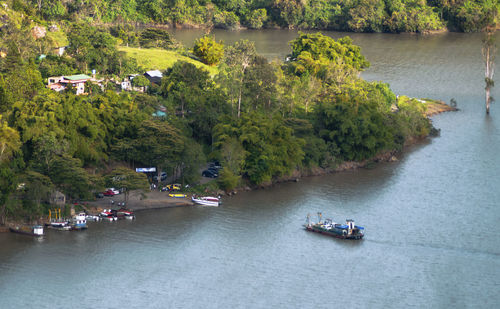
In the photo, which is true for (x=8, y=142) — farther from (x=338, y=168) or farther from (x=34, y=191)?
(x=338, y=168)

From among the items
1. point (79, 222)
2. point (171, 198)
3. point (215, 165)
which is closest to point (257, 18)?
point (215, 165)

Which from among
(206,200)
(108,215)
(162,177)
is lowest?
(108,215)

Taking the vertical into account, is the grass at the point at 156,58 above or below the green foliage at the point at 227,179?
above

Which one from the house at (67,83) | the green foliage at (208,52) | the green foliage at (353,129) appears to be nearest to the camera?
the green foliage at (353,129)

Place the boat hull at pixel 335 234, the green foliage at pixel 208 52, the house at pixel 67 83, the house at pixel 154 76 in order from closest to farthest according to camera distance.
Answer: the boat hull at pixel 335 234 < the house at pixel 67 83 < the house at pixel 154 76 < the green foliage at pixel 208 52

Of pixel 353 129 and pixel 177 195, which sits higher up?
pixel 353 129

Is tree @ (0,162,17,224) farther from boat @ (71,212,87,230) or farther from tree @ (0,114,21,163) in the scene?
boat @ (71,212,87,230)

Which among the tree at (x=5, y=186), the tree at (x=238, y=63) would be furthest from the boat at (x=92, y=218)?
the tree at (x=238, y=63)

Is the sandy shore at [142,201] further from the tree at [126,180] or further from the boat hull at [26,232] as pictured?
the boat hull at [26,232]
